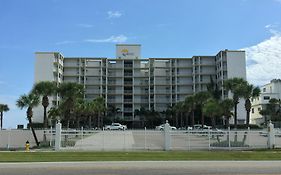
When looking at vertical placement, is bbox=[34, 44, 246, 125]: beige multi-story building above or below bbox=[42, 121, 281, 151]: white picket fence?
above

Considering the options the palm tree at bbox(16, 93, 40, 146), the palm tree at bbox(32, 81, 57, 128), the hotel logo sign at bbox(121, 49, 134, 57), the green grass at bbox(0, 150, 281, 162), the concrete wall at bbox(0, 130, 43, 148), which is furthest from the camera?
the hotel logo sign at bbox(121, 49, 134, 57)

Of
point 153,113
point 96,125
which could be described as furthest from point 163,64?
point 96,125

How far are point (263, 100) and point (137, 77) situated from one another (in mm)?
37901

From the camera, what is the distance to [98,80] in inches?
4658

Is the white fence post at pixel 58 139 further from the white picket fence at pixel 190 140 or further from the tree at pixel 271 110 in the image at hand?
the tree at pixel 271 110

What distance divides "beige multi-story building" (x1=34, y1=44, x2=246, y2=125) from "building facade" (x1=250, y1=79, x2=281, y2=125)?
13.6m

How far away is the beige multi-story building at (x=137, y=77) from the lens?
4628 inches

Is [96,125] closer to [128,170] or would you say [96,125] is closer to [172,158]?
[172,158]

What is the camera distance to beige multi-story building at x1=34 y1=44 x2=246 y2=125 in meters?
118

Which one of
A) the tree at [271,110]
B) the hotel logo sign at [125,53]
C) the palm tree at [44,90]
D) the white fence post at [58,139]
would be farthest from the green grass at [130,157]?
the hotel logo sign at [125,53]

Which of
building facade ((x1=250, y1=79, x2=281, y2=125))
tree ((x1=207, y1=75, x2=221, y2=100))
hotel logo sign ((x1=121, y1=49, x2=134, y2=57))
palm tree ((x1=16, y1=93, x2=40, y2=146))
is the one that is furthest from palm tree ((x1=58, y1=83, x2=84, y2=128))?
hotel logo sign ((x1=121, y1=49, x2=134, y2=57))

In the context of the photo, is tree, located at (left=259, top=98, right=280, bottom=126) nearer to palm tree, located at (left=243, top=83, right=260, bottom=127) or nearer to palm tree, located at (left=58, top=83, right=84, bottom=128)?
palm tree, located at (left=243, top=83, right=260, bottom=127)

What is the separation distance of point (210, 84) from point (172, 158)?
87.1 metres

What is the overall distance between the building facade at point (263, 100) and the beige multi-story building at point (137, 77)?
13.6 meters
